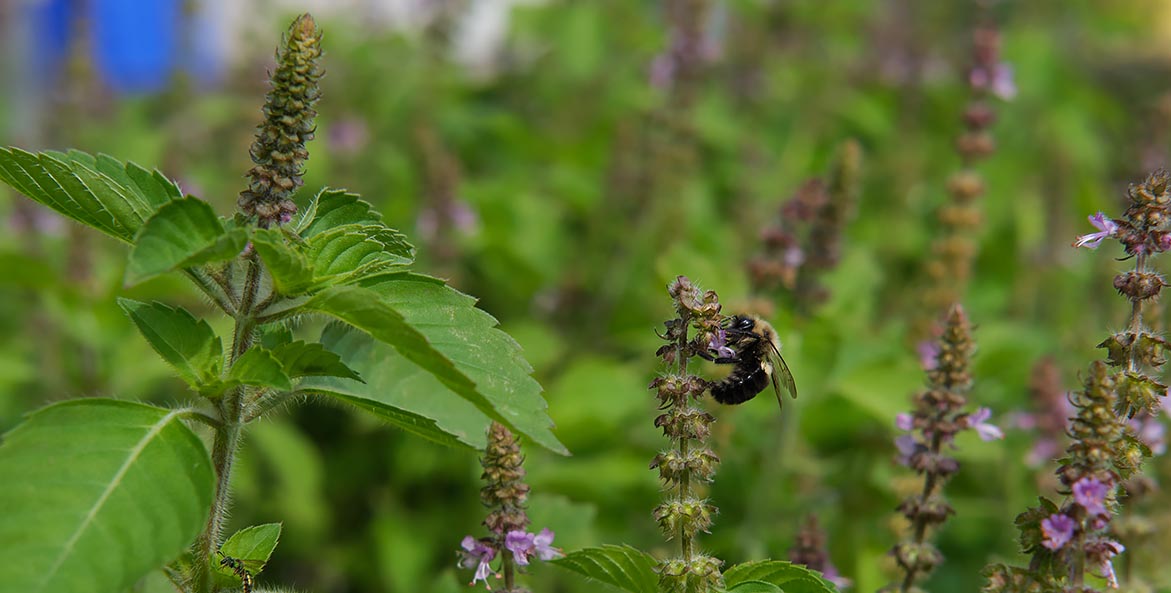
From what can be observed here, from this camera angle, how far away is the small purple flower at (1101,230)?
226 cm

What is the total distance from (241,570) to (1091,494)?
1.59 metres

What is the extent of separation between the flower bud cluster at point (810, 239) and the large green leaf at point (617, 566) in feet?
7.08

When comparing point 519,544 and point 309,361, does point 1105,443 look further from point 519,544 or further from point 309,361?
point 309,361

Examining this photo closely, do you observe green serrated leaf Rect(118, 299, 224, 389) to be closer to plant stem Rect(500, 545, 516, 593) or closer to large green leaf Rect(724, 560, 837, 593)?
plant stem Rect(500, 545, 516, 593)

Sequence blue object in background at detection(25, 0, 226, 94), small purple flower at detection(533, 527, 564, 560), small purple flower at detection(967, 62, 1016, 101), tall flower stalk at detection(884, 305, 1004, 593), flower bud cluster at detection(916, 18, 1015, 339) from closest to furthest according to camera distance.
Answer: small purple flower at detection(533, 527, 564, 560) → tall flower stalk at detection(884, 305, 1004, 593) → flower bud cluster at detection(916, 18, 1015, 339) → small purple flower at detection(967, 62, 1016, 101) → blue object in background at detection(25, 0, 226, 94)

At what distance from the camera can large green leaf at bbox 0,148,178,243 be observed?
1.95 meters

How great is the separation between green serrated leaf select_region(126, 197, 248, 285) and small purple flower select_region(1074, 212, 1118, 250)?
165 cm

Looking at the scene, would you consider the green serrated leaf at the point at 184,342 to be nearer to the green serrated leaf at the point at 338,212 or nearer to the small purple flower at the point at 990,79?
the green serrated leaf at the point at 338,212

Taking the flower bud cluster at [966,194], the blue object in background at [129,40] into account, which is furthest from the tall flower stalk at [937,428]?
the blue object in background at [129,40]

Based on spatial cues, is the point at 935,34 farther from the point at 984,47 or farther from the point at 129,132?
the point at 129,132

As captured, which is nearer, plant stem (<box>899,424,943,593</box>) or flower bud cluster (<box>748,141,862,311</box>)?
plant stem (<box>899,424,943,593</box>)

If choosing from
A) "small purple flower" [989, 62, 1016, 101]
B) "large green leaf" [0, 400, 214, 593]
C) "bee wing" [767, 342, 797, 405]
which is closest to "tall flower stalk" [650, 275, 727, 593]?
"bee wing" [767, 342, 797, 405]

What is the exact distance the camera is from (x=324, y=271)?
2.09 m

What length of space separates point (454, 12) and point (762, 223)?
2.70 meters
